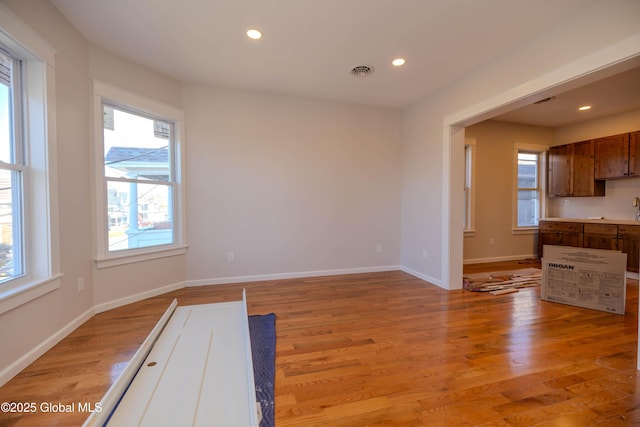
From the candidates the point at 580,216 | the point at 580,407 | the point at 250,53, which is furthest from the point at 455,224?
the point at 580,216

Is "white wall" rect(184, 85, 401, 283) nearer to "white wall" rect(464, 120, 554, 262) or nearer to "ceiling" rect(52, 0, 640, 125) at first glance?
"ceiling" rect(52, 0, 640, 125)

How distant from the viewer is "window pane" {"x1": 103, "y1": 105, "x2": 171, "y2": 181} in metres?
2.82

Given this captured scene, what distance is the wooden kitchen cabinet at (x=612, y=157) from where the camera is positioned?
13.5 ft

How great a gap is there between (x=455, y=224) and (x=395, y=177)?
50.5 inches

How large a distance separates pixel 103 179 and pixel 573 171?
7.06 metres

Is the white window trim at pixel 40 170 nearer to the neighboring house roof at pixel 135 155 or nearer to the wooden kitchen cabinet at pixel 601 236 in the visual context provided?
the neighboring house roof at pixel 135 155

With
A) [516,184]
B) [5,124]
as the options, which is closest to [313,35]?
[5,124]

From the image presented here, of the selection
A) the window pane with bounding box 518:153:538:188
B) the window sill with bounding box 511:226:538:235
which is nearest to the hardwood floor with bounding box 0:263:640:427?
the window sill with bounding box 511:226:538:235

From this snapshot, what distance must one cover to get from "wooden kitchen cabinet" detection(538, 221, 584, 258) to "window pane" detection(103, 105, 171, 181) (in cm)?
630

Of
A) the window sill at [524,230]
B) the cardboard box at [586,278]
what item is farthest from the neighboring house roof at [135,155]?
the window sill at [524,230]

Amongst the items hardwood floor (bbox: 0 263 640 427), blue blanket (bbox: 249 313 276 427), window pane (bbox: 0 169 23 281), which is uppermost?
window pane (bbox: 0 169 23 281)

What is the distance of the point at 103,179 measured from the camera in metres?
2.70

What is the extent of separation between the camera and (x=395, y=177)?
14.3ft

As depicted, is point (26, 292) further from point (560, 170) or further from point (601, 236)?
point (560, 170)
